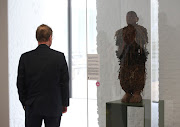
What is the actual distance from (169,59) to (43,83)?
111cm

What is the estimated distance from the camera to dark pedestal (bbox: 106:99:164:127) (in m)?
2.89

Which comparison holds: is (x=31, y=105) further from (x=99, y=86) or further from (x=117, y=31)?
(x=117, y=31)

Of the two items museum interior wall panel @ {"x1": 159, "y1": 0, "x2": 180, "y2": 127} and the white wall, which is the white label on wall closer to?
museum interior wall panel @ {"x1": 159, "y1": 0, "x2": 180, "y2": 127}

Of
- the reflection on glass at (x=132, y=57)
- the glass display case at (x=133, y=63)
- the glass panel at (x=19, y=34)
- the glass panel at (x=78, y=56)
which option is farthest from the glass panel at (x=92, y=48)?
the glass panel at (x=78, y=56)

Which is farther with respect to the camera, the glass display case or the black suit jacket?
the glass display case

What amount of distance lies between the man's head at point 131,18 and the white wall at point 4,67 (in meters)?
2.03

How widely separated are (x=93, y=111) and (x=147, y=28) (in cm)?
95

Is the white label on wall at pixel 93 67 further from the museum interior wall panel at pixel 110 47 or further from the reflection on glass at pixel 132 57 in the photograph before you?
the reflection on glass at pixel 132 57

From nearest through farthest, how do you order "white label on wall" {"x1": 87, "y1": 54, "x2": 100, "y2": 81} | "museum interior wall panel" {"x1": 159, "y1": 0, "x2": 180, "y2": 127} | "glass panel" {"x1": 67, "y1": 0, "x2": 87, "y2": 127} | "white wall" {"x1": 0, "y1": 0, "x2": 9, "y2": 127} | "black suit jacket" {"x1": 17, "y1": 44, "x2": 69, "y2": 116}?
"black suit jacket" {"x1": 17, "y1": 44, "x2": 69, "y2": 116}
"museum interior wall panel" {"x1": 159, "y1": 0, "x2": 180, "y2": 127}
"white label on wall" {"x1": 87, "y1": 54, "x2": 100, "y2": 81}
"white wall" {"x1": 0, "y1": 0, "x2": 9, "y2": 127}
"glass panel" {"x1": 67, "y1": 0, "x2": 87, "y2": 127}

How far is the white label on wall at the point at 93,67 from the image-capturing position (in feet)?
10.3

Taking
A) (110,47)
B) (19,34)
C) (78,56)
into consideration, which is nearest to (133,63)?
(110,47)

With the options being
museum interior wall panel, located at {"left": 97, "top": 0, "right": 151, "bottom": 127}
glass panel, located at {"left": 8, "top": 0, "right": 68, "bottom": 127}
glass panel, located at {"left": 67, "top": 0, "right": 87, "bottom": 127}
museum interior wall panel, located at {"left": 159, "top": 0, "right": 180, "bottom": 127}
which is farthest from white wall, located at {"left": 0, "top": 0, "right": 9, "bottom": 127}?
museum interior wall panel, located at {"left": 159, "top": 0, "right": 180, "bottom": 127}

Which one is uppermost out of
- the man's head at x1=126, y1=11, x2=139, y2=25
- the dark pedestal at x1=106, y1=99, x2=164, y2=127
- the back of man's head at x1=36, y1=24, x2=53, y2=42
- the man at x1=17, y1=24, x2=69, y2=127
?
the man's head at x1=126, y1=11, x2=139, y2=25

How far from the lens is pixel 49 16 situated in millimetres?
5926
